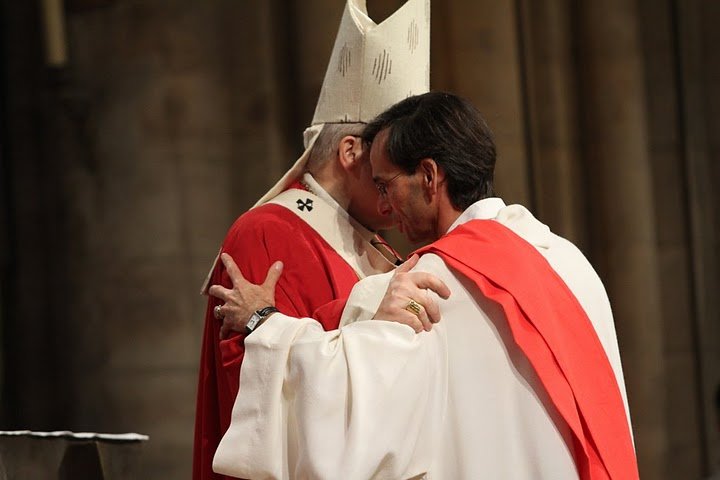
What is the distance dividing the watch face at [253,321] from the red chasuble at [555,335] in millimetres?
444

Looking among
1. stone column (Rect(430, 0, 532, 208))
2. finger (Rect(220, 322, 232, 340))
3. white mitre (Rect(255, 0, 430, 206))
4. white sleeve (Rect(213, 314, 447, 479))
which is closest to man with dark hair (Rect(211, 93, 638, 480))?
white sleeve (Rect(213, 314, 447, 479))

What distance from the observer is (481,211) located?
107 inches

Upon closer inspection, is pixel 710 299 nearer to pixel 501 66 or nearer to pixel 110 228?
pixel 501 66

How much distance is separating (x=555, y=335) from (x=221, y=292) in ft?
2.70

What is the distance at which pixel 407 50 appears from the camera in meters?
3.52

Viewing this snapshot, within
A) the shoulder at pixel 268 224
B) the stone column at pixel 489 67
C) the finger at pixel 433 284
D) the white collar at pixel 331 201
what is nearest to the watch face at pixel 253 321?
the shoulder at pixel 268 224

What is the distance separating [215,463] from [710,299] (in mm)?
4256

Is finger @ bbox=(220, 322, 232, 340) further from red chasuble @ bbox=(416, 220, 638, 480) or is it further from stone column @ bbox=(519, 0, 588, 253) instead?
stone column @ bbox=(519, 0, 588, 253)

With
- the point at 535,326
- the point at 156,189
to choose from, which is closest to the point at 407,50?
the point at 535,326

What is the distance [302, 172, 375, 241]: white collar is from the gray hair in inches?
1.6

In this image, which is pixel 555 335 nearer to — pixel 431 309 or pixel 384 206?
pixel 431 309

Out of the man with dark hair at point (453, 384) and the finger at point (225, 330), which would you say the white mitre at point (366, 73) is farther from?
the man with dark hair at point (453, 384)

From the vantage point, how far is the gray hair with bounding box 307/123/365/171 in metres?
3.42

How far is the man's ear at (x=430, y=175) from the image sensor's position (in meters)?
2.76
